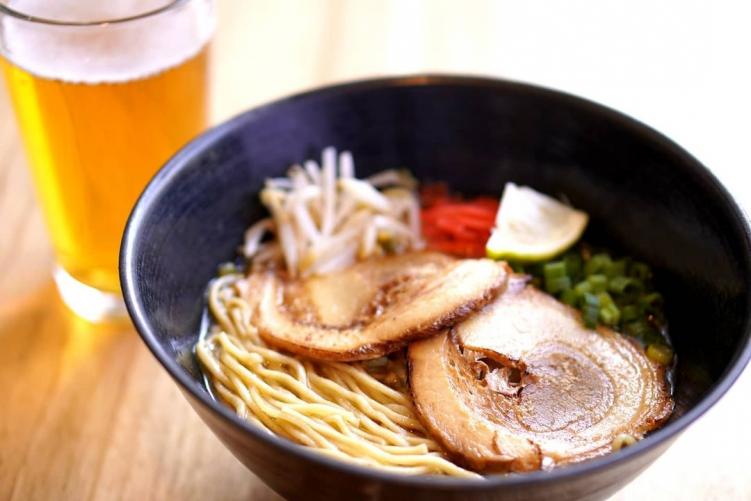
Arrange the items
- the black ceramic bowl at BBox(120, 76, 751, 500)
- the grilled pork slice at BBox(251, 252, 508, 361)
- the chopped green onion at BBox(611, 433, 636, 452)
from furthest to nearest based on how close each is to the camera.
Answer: the grilled pork slice at BBox(251, 252, 508, 361) → the chopped green onion at BBox(611, 433, 636, 452) → the black ceramic bowl at BBox(120, 76, 751, 500)

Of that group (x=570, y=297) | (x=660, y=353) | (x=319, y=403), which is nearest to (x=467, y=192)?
(x=570, y=297)

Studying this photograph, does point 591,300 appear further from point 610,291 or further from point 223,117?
point 223,117

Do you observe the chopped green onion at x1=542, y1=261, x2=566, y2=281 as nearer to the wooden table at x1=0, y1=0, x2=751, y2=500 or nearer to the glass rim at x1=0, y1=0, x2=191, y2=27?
the wooden table at x1=0, y1=0, x2=751, y2=500

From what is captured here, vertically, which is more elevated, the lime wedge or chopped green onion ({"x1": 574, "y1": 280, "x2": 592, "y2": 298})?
the lime wedge

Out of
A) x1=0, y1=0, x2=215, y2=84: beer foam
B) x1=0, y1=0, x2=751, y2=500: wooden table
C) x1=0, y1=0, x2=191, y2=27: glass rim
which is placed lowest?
x1=0, y1=0, x2=751, y2=500: wooden table

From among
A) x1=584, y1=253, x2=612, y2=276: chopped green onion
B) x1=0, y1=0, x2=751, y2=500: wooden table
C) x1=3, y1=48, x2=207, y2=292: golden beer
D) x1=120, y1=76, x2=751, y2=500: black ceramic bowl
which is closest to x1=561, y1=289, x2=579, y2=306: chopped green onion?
x1=584, y1=253, x2=612, y2=276: chopped green onion

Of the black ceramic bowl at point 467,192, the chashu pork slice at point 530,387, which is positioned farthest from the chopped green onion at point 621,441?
the black ceramic bowl at point 467,192

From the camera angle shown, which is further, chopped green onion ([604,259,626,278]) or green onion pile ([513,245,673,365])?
chopped green onion ([604,259,626,278])
